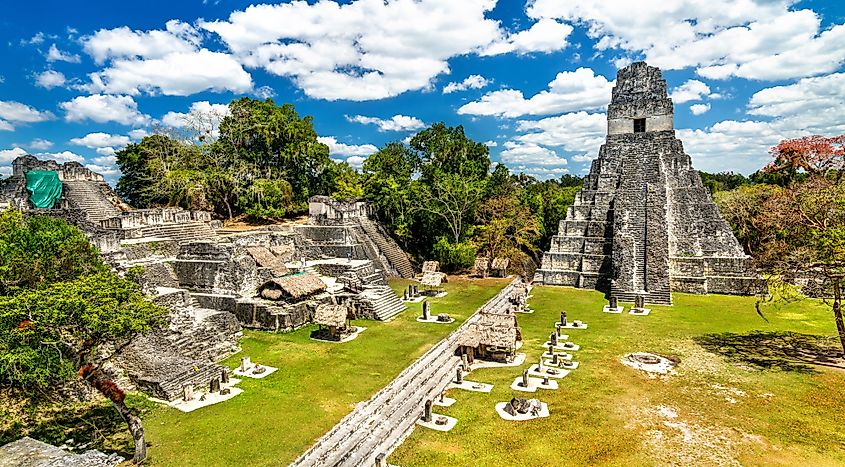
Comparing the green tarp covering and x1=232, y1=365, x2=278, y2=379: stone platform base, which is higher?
the green tarp covering

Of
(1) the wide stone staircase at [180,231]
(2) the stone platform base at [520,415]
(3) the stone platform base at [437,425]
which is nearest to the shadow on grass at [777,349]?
(2) the stone platform base at [520,415]

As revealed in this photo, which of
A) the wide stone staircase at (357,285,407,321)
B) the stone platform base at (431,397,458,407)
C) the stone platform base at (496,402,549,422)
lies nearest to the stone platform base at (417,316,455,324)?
the wide stone staircase at (357,285,407,321)

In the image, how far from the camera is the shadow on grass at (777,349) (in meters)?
14.4

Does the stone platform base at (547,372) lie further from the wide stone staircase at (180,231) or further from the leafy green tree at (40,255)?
the wide stone staircase at (180,231)

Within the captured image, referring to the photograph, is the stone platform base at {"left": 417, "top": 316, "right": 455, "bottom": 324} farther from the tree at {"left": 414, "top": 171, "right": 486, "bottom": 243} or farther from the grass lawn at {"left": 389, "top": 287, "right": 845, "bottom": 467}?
the tree at {"left": 414, "top": 171, "right": 486, "bottom": 243}

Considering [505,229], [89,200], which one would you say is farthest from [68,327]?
[505,229]

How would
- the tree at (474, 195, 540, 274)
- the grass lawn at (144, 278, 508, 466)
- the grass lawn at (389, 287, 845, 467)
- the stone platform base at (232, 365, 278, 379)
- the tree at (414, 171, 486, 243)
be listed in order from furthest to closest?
the tree at (414, 171, 486, 243) → the tree at (474, 195, 540, 274) → the stone platform base at (232, 365, 278, 379) → the grass lawn at (144, 278, 508, 466) → the grass lawn at (389, 287, 845, 467)

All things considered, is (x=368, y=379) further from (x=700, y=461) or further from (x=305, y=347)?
(x=700, y=461)

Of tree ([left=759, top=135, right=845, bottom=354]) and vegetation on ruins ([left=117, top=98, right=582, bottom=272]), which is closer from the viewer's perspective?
tree ([left=759, top=135, right=845, bottom=354])

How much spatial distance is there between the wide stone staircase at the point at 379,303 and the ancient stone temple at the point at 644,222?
10.1 m

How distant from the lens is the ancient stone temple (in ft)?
81.8

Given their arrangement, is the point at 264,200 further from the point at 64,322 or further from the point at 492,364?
the point at 64,322

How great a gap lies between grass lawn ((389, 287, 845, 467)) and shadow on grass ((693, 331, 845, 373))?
3 cm

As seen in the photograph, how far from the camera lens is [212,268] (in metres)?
20.2
